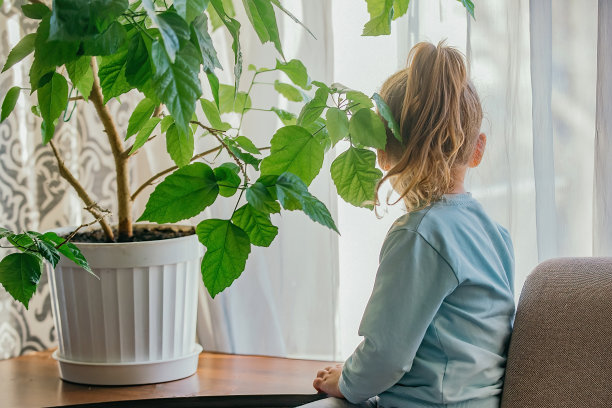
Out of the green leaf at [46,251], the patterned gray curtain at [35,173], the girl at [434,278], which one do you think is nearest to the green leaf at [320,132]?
the girl at [434,278]

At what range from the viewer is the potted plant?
0.60 metres

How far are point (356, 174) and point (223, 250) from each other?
0.26m

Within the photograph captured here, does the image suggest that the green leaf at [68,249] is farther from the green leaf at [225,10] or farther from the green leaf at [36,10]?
the green leaf at [225,10]

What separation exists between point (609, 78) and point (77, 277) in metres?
1.05

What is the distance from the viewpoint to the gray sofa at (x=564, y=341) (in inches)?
38.4

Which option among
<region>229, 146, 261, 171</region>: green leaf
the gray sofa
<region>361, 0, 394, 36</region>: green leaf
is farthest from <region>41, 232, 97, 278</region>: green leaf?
the gray sofa

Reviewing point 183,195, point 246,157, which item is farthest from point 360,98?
point 183,195

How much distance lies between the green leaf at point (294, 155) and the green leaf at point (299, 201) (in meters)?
0.11

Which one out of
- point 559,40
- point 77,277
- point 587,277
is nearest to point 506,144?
point 559,40

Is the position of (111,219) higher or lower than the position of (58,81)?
lower

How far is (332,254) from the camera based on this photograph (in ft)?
5.28

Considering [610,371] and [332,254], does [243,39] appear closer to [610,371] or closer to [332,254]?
[332,254]

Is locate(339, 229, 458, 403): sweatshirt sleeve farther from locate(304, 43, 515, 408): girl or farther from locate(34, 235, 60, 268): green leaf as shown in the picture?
locate(34, 235, 60, 268): green leaf

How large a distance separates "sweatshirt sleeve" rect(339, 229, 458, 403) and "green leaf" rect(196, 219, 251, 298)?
0.32 m
